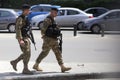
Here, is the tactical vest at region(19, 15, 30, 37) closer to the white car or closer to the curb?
the curb

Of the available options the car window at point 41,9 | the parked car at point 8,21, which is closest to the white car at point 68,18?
the parked car at point 8,21

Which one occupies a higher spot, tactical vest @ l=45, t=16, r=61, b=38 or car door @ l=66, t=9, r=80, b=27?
tactical vest @ l=45, t=16, r=61, b=38

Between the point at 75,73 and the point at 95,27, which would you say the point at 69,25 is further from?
the point at 75,73

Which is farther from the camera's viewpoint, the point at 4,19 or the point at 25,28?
the point at 4,19

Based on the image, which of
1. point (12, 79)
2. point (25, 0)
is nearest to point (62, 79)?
point (12, 79)

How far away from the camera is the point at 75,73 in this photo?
8.60 m

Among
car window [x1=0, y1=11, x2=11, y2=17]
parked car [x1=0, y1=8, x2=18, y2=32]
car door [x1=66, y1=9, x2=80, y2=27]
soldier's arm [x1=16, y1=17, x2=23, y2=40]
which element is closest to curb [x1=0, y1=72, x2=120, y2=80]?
soldier's arm [x1=16, y1=17, x2=23, y2=40]

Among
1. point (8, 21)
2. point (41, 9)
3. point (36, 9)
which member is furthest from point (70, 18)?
point (8, 21)

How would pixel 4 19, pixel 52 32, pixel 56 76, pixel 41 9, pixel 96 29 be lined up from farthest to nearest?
pixel 41 9 → pixel 96 29 → pixel 4 19 → pixel 52 32 → pixel 56 76

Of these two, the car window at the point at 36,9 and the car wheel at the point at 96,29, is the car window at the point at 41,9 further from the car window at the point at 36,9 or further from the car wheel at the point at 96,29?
the car wheel at the point at 96,29

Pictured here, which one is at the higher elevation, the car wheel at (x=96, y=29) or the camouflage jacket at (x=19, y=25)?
the camouflage jacket at (x=19, y=25)

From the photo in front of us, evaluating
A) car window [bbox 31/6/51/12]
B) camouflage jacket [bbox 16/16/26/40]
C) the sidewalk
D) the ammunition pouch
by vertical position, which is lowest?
car window [bbox 31/6/51/12]

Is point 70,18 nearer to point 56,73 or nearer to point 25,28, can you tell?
point 56,73

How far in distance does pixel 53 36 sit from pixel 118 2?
574 cm
